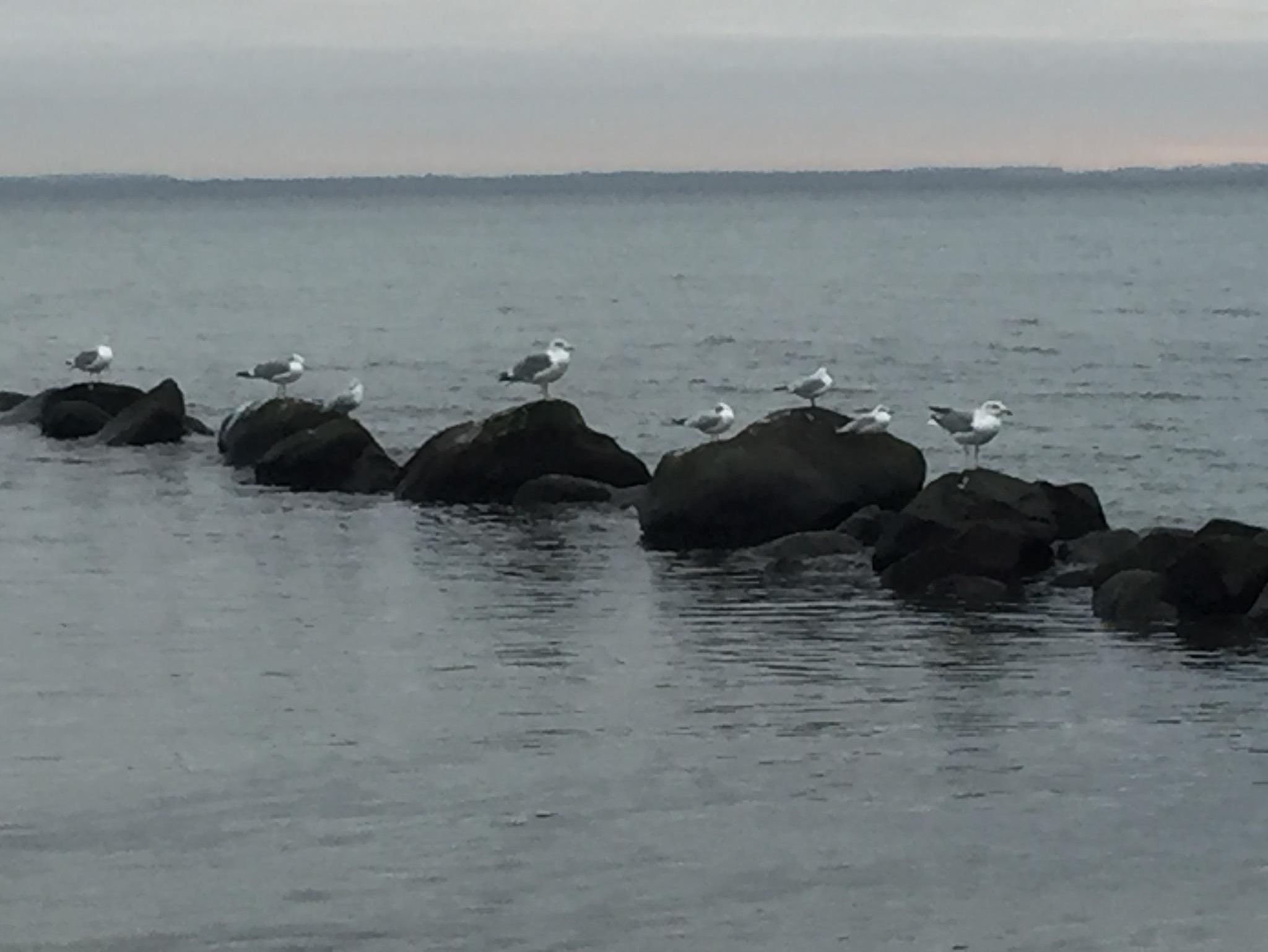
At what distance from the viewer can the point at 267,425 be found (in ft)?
102

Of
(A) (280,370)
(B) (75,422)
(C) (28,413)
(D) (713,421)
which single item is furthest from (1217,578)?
(C) (28,413)

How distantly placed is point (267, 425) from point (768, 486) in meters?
9.41

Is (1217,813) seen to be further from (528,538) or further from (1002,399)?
(1002,399)

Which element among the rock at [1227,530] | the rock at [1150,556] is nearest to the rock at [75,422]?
the rock at [1150,556]

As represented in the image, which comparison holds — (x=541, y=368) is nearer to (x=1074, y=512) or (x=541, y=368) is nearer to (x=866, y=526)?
(x=866, y=526)

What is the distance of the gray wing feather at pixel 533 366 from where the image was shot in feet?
101

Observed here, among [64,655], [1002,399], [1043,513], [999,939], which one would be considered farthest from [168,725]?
[1002,399]

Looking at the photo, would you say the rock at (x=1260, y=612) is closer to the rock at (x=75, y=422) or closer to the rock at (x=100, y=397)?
the rock at (x=75, y=422)

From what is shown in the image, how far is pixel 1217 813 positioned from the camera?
13.5 meters

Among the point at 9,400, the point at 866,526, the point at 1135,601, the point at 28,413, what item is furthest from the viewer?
the point at 9,400

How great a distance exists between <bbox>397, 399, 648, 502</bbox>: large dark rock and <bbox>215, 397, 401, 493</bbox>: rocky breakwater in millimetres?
839

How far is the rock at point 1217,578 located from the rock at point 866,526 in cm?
377

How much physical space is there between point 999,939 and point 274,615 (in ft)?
32.5

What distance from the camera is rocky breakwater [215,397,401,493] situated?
2869cm
